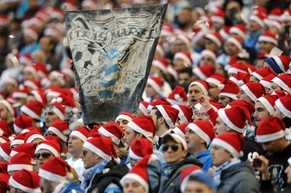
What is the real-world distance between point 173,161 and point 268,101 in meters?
2.39

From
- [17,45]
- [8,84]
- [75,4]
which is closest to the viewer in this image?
[8,84]

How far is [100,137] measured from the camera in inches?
588

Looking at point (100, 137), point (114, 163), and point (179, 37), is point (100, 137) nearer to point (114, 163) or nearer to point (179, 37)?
point (114, 163)

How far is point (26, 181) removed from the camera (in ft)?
48.3

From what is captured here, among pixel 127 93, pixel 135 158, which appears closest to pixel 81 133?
pixel 127 93

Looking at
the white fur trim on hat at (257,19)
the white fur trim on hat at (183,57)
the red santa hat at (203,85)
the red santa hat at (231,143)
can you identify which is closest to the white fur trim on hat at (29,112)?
the white fur trim on hat at (183,57)

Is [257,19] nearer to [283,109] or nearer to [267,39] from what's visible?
[267,39]

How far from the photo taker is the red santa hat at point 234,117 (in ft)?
47.7

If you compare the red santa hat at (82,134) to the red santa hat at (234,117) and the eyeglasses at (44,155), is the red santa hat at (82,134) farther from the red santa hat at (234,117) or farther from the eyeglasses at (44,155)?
the red santa hat at (234,117)

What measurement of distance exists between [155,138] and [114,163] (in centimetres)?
136

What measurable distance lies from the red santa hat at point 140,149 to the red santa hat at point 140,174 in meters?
0.57

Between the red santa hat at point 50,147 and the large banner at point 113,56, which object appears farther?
the large banner at point 113,56

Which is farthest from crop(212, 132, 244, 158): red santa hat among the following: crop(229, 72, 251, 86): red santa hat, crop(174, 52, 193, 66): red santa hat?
crop(174, 52, 193, 66): red santa hat

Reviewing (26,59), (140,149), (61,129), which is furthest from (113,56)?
(26,59)
